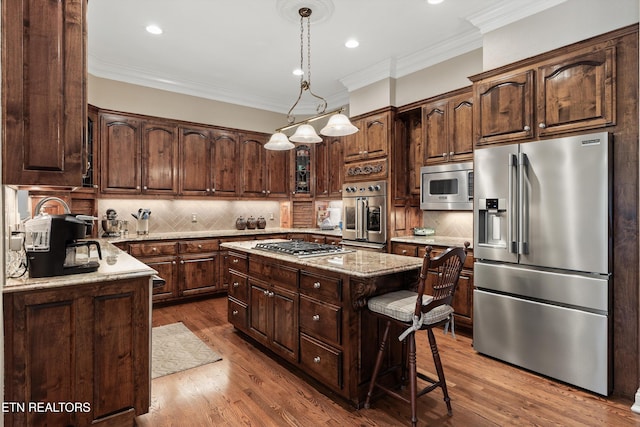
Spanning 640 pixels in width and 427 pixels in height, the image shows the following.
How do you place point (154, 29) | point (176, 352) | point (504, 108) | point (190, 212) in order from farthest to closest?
point (190, 212), point (154, 29), point (176, 352), point (504, 108)

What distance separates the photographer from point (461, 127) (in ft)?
12.8

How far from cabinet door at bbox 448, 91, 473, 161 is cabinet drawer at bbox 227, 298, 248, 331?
2.83m

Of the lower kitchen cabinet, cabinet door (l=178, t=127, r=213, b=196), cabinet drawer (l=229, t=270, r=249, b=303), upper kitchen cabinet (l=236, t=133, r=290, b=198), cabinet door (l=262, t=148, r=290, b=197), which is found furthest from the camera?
cabinet door (l=262, t=148, r=290, b=197)

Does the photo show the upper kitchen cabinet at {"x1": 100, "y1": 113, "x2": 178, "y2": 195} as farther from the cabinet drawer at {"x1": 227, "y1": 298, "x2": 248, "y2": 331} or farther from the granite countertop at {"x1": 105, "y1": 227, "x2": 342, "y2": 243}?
the cabinet drawer at {"x1": 227, "y1": 298, "x2": 248, "y2": 331}

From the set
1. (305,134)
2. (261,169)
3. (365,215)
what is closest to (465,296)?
(365,215)

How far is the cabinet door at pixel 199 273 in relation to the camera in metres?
4.77

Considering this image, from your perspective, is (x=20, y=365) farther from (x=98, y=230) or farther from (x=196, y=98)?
(x=196, y=98)

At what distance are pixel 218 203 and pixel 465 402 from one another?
15.0ft

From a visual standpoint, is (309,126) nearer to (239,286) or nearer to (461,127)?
(239,286)

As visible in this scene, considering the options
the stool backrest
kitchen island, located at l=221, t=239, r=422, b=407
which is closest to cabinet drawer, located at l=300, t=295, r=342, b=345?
kitchen island, located at l=221, t=239, r=422, b=407

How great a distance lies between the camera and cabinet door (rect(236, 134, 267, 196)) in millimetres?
5750

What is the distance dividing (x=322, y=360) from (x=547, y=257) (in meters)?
1.93

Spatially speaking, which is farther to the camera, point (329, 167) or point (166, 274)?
point (329, 167)

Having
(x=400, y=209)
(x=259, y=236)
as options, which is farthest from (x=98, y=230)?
(x=400, y=209)
